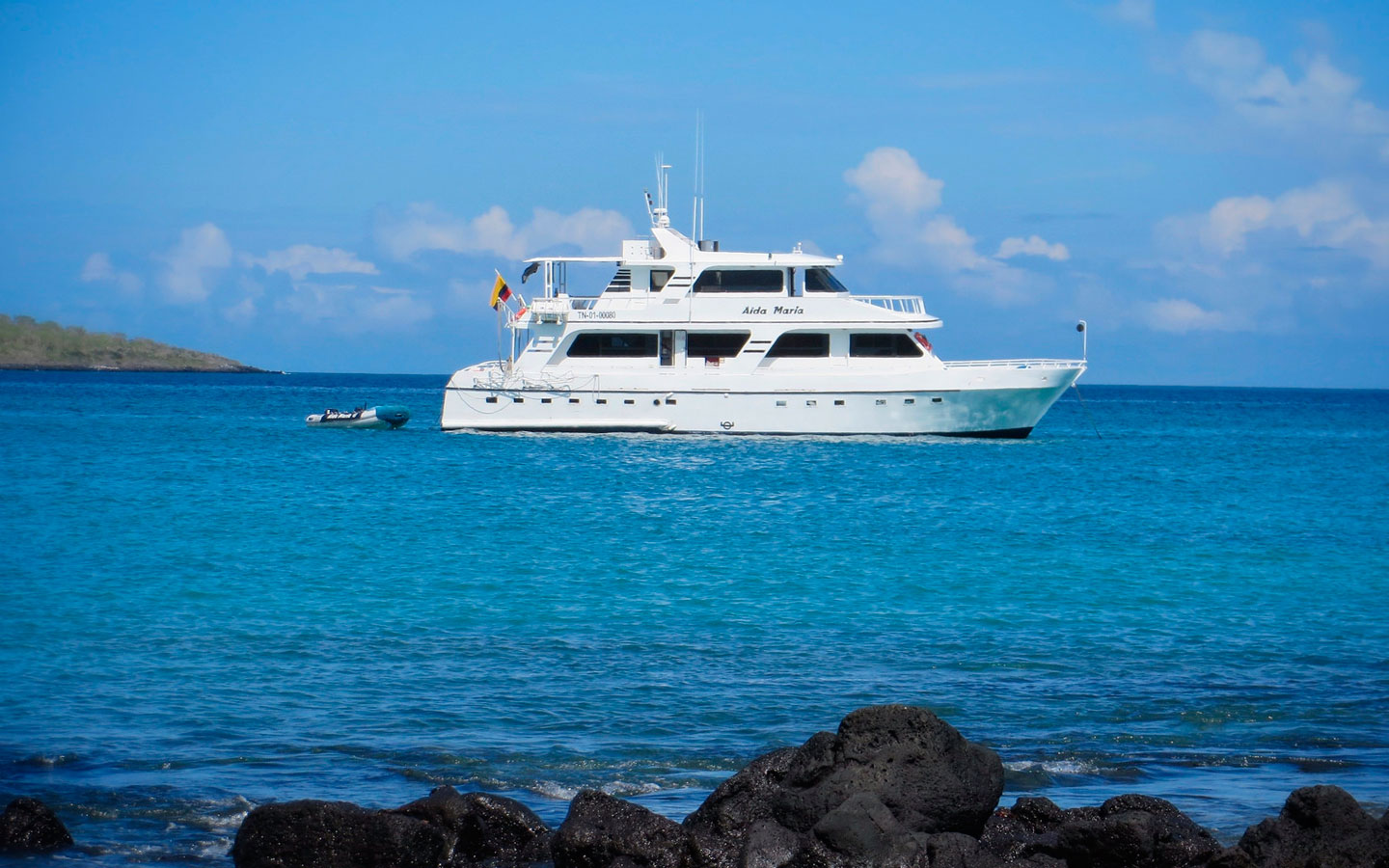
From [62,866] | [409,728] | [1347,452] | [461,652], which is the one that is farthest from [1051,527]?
[1347,452]

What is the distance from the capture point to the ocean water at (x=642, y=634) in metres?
7.51

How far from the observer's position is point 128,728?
8.21 meters

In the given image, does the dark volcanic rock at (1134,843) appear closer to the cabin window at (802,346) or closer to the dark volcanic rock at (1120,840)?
the dark volcanic rock at (1120,840)

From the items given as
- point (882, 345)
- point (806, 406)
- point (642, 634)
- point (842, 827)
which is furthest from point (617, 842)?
point (882, 345)

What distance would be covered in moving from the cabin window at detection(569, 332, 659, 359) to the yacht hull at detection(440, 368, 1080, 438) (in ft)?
2.89

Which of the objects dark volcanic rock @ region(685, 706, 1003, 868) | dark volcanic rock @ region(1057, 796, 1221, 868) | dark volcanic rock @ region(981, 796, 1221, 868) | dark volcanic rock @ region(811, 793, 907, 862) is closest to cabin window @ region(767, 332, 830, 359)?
dark volcanic rock @ region(685, 706, 1003, 868)

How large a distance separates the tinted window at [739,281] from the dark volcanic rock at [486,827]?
2445 centimetres

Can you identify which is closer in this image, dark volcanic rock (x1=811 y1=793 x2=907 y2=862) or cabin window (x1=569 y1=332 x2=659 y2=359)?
dark volcanic rock (x1=811 y1=793 x2=907 y2=862)

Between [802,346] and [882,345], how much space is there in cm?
182

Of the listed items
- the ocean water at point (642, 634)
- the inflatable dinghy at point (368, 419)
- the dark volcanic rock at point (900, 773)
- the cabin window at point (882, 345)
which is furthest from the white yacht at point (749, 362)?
the dark volcanic rock at point (900, 773)

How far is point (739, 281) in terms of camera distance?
30156 millimetres

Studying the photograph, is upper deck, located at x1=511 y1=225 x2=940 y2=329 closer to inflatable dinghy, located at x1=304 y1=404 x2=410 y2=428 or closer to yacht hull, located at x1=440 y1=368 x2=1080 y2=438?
yacht hull, located at x1=440 y1=368 x2=1080 y2=438

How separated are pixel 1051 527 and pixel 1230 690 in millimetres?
9680

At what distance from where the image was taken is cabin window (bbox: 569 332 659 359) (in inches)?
1203
